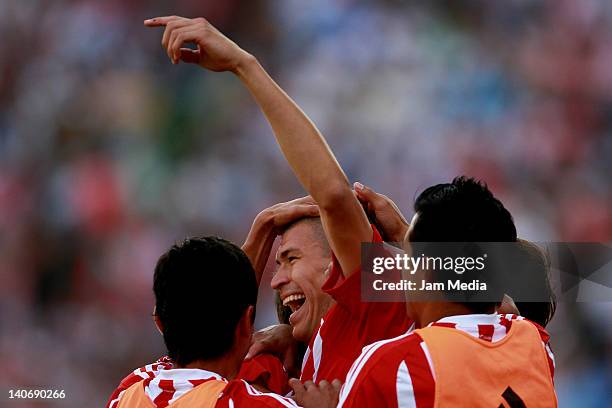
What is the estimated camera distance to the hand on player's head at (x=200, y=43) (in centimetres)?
239

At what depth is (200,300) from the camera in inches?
84.9

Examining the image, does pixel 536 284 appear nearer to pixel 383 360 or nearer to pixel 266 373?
pixel 266 373

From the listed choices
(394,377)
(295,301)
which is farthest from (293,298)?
(394,377)

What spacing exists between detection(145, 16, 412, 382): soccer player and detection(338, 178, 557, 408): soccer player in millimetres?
377

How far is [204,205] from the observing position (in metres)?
6.85

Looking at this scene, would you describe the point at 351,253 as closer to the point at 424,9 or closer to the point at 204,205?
the point at 204,205

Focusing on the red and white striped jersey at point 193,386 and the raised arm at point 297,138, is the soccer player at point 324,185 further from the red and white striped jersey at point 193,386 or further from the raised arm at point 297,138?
the red and white striped jersey at point 193,386

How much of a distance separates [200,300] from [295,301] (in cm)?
90

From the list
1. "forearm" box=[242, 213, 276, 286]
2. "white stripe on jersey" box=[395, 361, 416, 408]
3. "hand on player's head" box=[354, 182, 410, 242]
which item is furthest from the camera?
"forearm" box=[242, 213, 276, 286]

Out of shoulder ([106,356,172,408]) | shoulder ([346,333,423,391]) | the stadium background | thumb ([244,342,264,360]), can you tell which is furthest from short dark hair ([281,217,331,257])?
the stadium background

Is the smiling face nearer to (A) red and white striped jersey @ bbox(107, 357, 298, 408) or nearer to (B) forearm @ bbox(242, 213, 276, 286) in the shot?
(B) forearm @ bbox(242, 213, 276, 286)

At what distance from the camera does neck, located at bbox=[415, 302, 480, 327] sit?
205 centimetres

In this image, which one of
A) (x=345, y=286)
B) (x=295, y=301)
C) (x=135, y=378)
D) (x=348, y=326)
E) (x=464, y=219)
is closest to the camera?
(x=464, y=219)

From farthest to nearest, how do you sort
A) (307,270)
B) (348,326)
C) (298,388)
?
(307,270)
(348,326)
(298,388)
